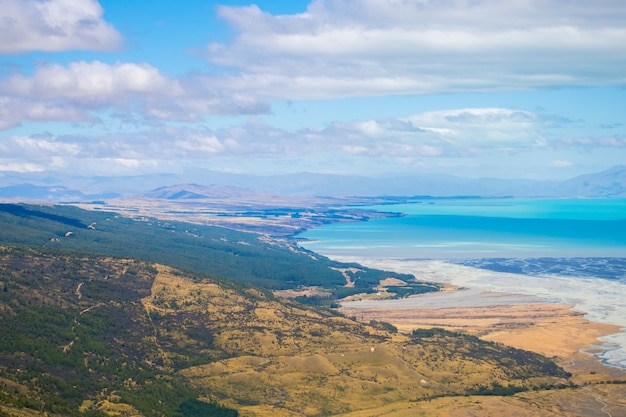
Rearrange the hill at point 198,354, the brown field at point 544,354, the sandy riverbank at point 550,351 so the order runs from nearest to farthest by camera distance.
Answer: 1. the hill at point 198,354
2. the brown field at point 544,354
3. the sandy riverbank at point 550,351

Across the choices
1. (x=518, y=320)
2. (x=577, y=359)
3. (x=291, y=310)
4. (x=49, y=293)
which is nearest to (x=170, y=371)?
(x=49, y=293)

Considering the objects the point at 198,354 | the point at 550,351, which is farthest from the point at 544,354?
the point at 198,354

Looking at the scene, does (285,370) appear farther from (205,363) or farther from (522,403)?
(522,403)

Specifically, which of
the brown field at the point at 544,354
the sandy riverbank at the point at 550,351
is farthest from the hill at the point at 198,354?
the sandy riverbank at the point at 550,351

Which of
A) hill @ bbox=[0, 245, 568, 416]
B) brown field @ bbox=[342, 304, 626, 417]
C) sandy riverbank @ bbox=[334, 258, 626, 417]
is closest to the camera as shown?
hill @ bbox=[0, 245, 568, 416]

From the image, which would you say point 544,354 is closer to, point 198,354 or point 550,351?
point 550,351

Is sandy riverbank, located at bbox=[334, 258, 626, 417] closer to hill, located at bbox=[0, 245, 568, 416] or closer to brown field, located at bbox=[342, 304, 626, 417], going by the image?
brown field, located at bbox=[342, 304, 626, 417]

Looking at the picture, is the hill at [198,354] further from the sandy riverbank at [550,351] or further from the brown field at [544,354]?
the sandy riverbank at [550,351]

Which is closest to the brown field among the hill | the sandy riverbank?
the sandy riverbank
